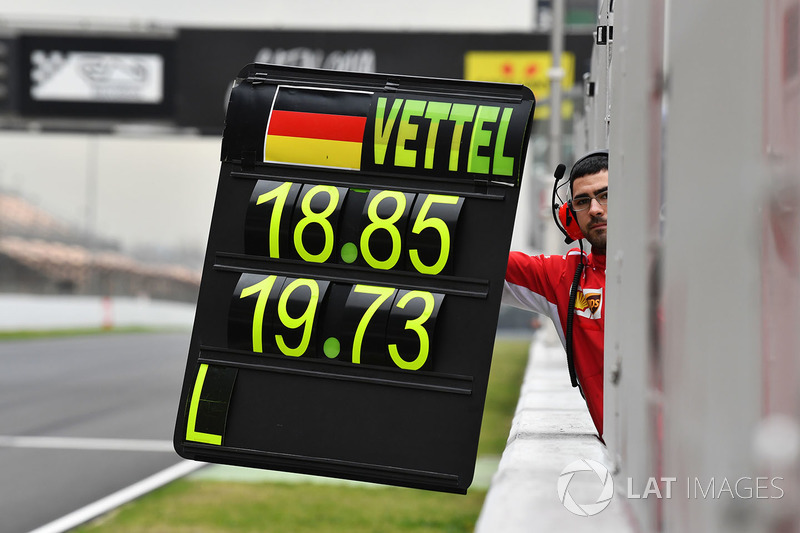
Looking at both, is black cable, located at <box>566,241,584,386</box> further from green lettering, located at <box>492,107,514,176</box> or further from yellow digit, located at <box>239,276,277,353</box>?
yellow digit, located at <box>239,276,277,353</box>

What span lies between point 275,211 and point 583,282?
110 cm

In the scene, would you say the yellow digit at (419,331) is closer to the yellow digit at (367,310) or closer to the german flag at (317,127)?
the yellow digit at (367,310)

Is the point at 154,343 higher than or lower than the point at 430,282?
lower

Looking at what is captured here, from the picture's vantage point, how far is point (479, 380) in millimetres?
2432

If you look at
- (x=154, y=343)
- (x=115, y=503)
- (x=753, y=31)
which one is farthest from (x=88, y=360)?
(x=753, y=31)

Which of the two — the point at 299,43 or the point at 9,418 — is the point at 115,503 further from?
the point at 299,43

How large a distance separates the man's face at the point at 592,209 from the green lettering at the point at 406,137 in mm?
712

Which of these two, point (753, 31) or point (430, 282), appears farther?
point (430, 282)

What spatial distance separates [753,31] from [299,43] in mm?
18861

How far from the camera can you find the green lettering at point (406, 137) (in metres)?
2.54

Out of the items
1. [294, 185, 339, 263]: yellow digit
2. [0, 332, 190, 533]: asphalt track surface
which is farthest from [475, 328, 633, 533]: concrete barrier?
[0, 332, 190, 533]: asphalt track surface

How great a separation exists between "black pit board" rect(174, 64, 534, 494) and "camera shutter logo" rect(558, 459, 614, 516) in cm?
37

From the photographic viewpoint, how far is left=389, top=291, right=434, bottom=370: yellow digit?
2449 mm

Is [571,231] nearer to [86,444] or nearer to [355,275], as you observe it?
[355,275]
